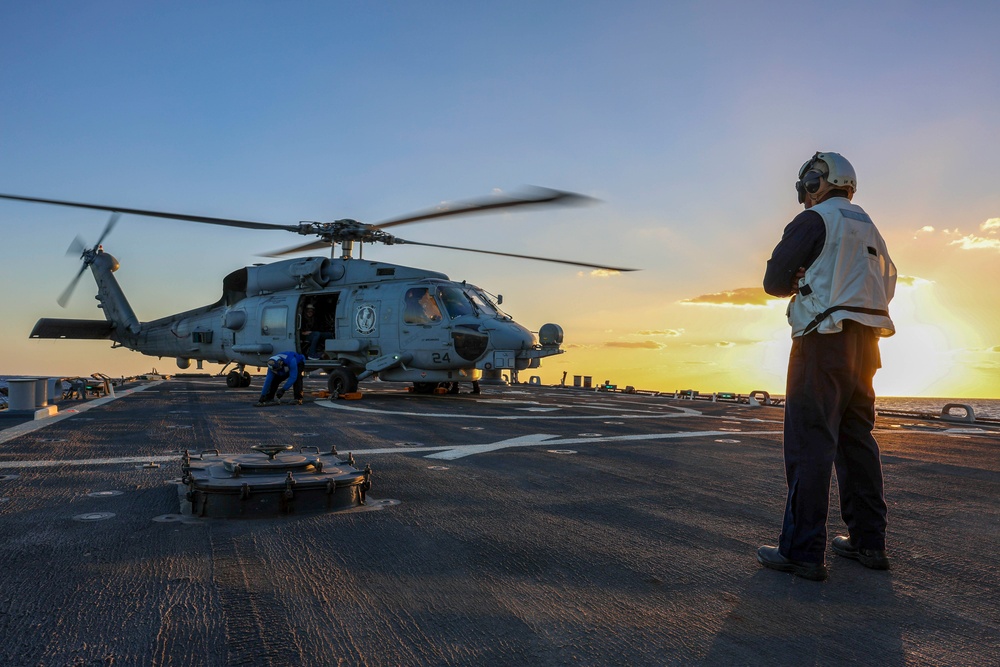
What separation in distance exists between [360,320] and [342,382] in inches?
73.0

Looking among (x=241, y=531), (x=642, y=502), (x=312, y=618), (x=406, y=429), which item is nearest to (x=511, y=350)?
(x=406, y=429)

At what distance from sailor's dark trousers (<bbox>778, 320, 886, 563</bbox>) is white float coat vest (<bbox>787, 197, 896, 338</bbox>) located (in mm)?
72

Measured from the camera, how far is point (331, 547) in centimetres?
308

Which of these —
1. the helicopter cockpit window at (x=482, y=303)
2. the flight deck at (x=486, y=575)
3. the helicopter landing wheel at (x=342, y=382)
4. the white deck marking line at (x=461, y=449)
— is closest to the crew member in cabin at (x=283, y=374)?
the helicopter landing wheel at (x=342, y=382)

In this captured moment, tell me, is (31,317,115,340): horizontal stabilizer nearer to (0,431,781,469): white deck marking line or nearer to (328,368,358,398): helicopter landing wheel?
(328,368,358,398): helicopter landing wheel

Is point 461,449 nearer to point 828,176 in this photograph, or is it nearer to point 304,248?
point 828,176

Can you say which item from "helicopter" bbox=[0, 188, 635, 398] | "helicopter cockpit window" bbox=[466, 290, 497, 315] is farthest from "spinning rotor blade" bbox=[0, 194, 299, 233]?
"helicopter cockpit window" bbox=[466, 290, 497, 315]

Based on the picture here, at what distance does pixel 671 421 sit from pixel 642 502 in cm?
759

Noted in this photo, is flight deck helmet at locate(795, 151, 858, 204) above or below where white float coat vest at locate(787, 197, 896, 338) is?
above

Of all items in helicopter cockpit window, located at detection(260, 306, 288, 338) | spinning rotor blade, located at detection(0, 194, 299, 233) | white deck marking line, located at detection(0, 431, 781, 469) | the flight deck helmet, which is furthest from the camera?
helicopter cockpit window, located at detection(260, 306, 288, 338)

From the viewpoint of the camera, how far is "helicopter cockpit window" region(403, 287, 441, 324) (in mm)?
16750

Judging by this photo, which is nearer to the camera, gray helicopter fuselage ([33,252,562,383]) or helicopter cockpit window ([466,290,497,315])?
gray helicopter fuselage ([33,252,562,383])

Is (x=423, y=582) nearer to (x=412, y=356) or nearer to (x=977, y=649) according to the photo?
(x=977, y=649)

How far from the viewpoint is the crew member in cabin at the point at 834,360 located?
121 inches
